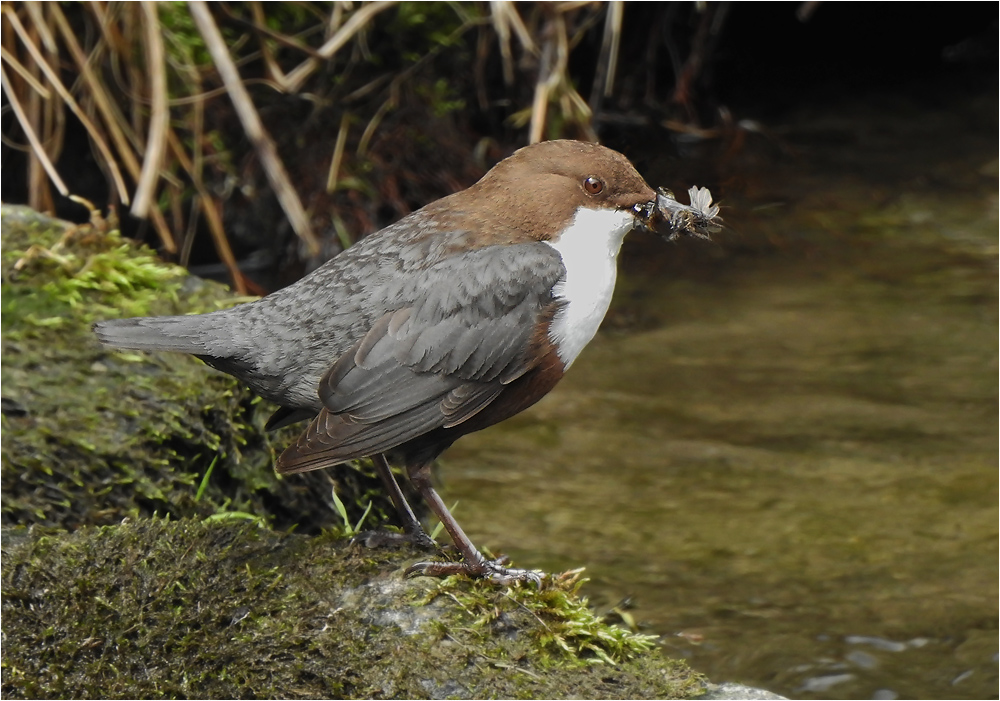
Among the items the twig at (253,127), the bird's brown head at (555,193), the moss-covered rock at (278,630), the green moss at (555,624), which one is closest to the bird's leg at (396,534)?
the moss-covered rock at (278,630)

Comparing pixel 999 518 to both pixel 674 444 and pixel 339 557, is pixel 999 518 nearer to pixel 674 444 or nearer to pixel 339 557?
pixel 674 444

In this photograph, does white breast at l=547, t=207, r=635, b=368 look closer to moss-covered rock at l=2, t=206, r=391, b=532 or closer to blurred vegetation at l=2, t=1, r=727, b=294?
moss-covered rock at l=2, t=206, r=391, b=532

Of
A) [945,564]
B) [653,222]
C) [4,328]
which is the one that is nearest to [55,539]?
[4,328]

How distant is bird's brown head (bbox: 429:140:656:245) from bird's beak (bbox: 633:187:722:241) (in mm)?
20

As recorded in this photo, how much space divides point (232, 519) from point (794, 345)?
3416mm

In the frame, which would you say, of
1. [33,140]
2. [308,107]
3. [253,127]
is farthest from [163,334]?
[308,107]

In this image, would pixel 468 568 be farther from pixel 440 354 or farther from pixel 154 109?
pixel 154 109

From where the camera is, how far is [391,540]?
2826 mm

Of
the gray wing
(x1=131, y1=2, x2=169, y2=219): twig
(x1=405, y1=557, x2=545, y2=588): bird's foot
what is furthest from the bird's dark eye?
(x1=131, y1=2, x2=169, y2=219): twig

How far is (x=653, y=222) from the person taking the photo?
9.43 ft

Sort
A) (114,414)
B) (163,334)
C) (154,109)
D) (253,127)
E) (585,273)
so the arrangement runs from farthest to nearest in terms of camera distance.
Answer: (154,109) < (253,127) < (114,414) < (585,273) < (163,334)

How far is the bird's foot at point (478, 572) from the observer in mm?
2623

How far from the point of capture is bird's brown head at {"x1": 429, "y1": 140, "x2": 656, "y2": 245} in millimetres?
2803

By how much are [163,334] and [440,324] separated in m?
0.66
